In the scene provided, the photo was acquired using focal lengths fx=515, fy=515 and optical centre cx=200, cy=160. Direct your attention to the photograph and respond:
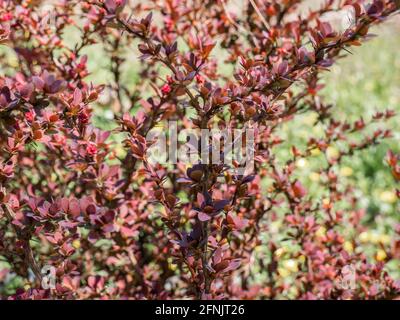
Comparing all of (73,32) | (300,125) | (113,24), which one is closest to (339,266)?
(113,24)

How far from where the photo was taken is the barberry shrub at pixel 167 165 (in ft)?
4.54

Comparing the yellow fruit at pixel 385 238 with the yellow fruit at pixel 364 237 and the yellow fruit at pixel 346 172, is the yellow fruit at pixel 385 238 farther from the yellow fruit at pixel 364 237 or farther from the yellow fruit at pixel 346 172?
the yellow fruit at pixel 346 172

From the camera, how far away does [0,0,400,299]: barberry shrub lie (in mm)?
1383

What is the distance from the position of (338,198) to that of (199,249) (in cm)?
100

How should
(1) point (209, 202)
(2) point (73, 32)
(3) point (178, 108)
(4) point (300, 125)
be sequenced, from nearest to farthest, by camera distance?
(1) point (209, 202) → (3) point (178, 108) → (4) point (300, 125) → (2) point (73, 32)

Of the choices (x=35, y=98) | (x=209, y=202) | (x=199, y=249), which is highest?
(x=35, y=98)

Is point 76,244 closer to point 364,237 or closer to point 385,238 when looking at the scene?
point 364,237

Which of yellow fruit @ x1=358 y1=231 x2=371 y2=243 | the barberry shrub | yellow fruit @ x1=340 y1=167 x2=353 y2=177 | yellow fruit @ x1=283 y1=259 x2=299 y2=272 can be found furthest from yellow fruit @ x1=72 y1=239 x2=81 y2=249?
yellow fruit @ x1=340 y1=167 x2=353 y2=177

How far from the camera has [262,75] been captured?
1393mm

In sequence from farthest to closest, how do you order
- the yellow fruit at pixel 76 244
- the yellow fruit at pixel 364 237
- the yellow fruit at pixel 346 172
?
the yellow fruit at pixel 346 172
the yellow fruit at pixel 364 237
the yellow fruit at pixel 76 244

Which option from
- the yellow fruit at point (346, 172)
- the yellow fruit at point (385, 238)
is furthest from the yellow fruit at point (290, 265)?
the yellow fruit at point (346, 172)
